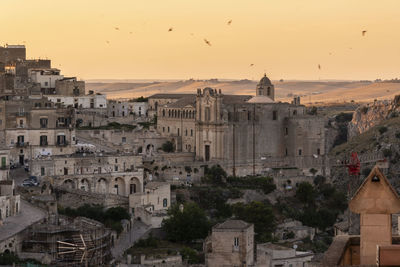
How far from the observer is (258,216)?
58031mm

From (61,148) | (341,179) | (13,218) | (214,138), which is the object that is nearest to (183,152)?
(214,138)

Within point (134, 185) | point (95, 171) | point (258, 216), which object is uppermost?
point (95, 171)

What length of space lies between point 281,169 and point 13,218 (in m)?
25.2

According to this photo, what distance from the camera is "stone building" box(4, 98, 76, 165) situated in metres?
61.5

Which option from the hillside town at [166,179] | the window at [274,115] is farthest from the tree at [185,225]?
the window at [274,115]

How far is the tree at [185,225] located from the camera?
5325 cm

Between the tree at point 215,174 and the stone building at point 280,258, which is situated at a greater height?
the tree at point 215,174

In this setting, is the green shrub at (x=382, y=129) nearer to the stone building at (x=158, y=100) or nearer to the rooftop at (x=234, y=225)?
the stone building at (x=158, y=100)

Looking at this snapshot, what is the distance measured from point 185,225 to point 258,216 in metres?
6.08

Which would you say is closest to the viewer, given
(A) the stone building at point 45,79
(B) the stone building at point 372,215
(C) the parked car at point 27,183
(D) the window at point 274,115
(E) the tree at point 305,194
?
(B) the stone building at point 372,215

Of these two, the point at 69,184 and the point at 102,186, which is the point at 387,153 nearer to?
the point at 102,186

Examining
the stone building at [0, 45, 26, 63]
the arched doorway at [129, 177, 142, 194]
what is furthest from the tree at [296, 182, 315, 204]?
the stone building at [0, 45, 26, 63]

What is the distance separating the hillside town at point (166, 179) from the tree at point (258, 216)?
7 cm

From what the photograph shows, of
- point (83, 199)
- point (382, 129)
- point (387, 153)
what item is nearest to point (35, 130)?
point (83, 199)
